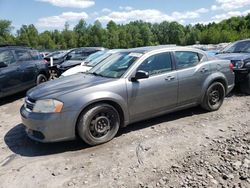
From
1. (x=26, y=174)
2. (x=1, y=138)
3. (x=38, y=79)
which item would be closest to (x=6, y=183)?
(x=26, y=174)

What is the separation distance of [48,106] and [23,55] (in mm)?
5491

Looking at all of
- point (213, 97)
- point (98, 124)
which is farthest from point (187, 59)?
point (98, 124)

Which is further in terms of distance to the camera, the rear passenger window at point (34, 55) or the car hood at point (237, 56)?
the rear passenger window at point (34, 55)

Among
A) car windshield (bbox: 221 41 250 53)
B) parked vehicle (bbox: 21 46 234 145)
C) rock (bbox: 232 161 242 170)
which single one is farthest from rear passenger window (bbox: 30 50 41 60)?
rock (bbox: 232 161 242 170)

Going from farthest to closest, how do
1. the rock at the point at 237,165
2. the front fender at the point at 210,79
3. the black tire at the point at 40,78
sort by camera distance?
1. the black tire at the point at 40,78
2. the front fender at the point at 210,79
3. the rock at the point at 237,165

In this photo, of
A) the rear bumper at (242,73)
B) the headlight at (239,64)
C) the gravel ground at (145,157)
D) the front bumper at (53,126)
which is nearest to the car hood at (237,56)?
the headlight at (239,64)

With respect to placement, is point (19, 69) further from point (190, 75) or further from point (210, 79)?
point (210, 79)

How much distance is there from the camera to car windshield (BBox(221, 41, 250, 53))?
901 centimetres

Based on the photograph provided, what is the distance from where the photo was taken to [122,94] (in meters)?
5.06

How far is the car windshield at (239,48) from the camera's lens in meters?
9.01

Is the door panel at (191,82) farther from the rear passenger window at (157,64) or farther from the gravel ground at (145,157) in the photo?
the gravel ground at (145,157)

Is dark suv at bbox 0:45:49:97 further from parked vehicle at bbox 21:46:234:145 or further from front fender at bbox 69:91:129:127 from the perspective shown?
front fender at bbox 69:91:129:127

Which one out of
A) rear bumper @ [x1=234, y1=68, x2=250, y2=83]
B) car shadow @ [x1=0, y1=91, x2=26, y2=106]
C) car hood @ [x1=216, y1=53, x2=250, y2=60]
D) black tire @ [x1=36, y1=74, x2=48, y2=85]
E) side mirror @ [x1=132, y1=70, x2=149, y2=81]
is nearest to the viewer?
side mirror @ [x1=132, y1=70, x2=149, y2=81]

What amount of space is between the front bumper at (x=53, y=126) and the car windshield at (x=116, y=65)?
1.24 m
